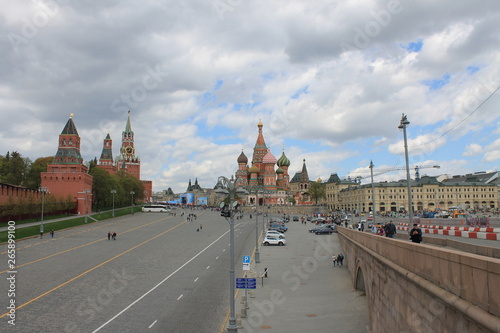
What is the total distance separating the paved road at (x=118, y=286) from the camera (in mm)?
18094

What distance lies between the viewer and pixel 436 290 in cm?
770

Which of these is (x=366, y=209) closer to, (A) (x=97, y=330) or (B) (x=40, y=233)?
(B) (x=40, y=233)

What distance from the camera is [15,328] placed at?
55.5 ft

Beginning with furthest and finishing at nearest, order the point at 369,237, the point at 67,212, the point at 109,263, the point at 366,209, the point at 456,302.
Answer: the point at 366,209 < the point at 67,212 < the point at 109,263 < the point at 369,237 < the point at 456,302

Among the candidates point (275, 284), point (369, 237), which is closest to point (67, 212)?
point (275, 284)

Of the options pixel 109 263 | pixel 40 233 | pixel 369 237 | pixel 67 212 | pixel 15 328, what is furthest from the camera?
pixel 67 212

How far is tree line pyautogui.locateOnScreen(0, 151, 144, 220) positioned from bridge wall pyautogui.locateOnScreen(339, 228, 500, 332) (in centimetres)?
5752

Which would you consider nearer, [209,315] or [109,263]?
[209,315]

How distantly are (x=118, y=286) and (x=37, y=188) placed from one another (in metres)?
78.6

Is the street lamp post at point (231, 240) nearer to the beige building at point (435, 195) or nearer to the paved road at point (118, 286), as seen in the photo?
the paved road at point (118, 286)

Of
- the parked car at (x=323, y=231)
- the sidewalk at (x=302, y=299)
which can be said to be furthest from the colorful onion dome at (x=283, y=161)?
the sidewalk at (x=302, y=299)

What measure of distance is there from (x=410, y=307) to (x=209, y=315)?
12068 millimetres

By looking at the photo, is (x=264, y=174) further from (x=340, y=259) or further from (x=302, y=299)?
(x=302, y=299)

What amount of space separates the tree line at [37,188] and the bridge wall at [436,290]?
189 ft
